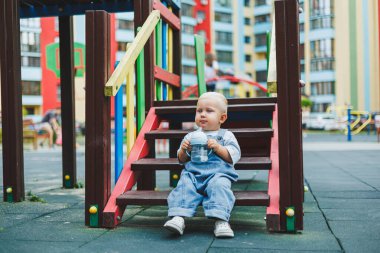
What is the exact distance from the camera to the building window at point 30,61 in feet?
142

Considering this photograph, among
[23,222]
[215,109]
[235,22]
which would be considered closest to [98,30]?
[215,109]

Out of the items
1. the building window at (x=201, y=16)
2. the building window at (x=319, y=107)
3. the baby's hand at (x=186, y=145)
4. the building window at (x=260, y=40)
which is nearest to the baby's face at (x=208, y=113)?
the baby's hand at (x=186, y=145)

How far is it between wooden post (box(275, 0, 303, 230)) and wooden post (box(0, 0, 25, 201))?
2578 mm

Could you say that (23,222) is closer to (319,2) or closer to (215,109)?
(215,109)

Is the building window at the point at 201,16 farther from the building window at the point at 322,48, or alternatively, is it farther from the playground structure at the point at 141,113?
the playground structure at the point at 141,113

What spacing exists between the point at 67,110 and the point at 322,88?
44962mm

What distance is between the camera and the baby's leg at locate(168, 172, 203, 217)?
3.32 m

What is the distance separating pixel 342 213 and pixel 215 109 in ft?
4.35

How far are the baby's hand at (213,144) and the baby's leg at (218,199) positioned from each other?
0.20 m

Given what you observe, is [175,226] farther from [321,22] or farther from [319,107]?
[321,22]

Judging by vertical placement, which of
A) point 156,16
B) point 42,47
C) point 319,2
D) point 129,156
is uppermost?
point 319,2

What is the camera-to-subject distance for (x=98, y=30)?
3623 millimetres

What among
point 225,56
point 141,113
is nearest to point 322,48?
point 225,56

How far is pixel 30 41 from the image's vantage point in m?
43.3
